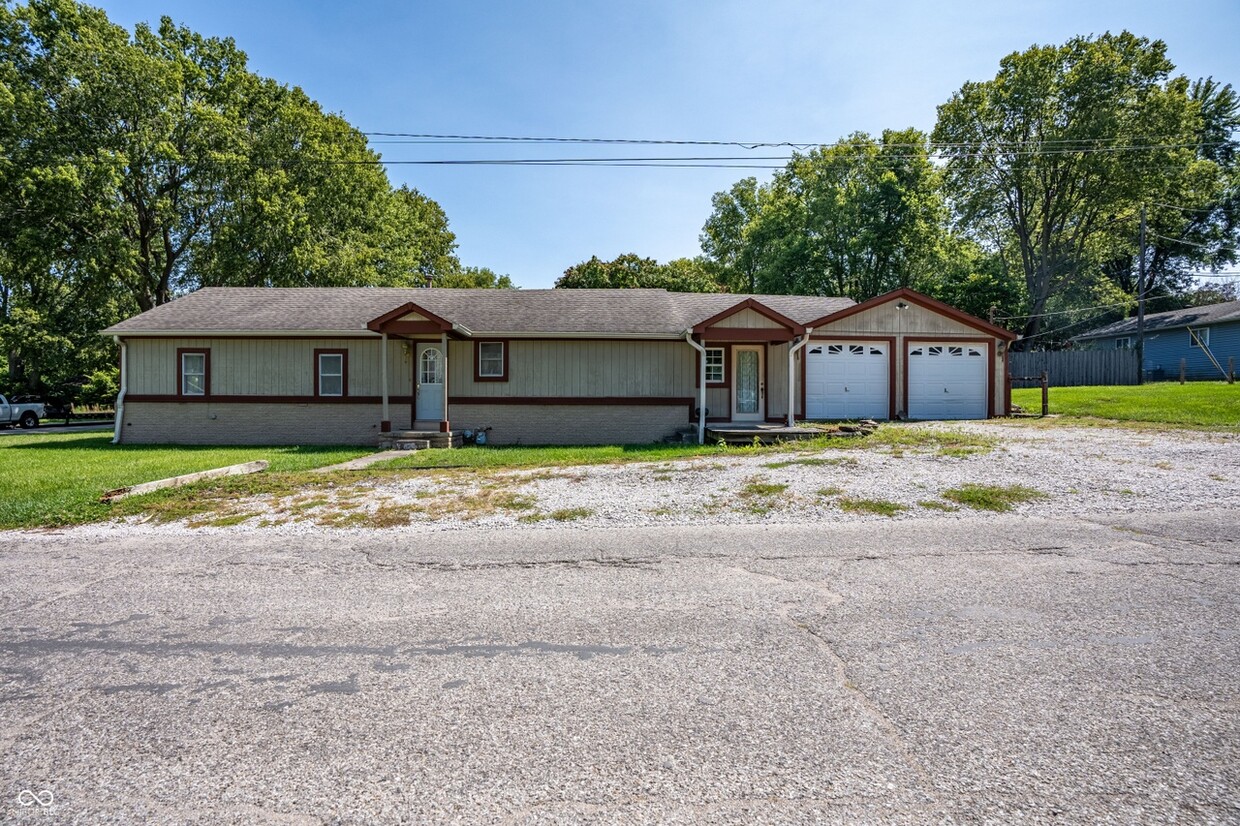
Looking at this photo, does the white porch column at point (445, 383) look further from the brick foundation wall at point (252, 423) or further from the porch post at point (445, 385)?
the brick foundation wall at point (252, 423)

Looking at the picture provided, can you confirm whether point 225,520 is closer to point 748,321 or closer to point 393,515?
point 393,515

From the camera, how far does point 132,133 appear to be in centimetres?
2362

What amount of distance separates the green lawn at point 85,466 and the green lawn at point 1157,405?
63.1 feet

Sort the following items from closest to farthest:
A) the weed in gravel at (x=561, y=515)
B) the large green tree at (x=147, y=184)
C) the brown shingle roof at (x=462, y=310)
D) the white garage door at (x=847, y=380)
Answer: the weed in gravel at (x=561, y=515) < the brown shingle roof at (x=462, y=310) < the white garage door at (x=847, y=380) < the large green tree at (x=147, y=184)

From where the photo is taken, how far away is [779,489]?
26.9 ft

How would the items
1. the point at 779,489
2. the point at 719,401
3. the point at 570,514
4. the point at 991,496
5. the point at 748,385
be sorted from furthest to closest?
the point at 748,385 → the point at 719,401 → the point at 779,489 → the point at 991,496 → the point at 570,514

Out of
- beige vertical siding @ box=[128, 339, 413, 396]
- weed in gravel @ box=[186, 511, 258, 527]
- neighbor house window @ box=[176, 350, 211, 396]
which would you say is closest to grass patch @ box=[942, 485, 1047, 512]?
weed in gravel @ box=[186, 511, 258, 527]

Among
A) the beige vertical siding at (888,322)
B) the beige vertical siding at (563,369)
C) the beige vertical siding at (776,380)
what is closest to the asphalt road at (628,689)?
the beige vertical siding at (563,369)

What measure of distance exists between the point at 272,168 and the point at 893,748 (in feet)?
104

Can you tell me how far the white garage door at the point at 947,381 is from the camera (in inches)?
701

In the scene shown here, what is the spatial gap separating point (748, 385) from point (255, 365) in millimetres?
13269

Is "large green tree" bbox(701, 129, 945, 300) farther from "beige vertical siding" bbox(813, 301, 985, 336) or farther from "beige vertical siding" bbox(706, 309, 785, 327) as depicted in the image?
"beige vertical siding" bbox(706, 309, 785, 327)

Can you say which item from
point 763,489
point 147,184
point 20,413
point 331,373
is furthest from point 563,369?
point 20,413

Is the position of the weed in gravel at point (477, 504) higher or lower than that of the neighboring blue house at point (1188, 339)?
lower
